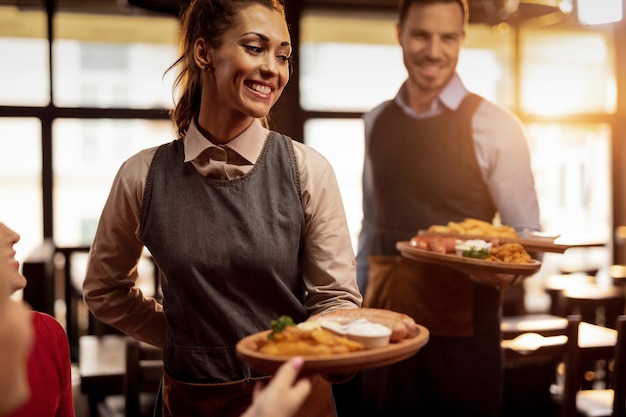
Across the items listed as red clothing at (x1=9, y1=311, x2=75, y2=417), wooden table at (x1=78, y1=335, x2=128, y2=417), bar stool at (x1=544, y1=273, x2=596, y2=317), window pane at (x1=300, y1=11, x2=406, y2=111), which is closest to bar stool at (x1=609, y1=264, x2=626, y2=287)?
bar stool at (x1=544, y1=273, x2=596, y2=317)

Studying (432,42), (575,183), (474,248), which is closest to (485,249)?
(474,248)

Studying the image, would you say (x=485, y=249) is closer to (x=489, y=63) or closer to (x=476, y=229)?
(x=476, y=229)

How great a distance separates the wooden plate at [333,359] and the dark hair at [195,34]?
71cm

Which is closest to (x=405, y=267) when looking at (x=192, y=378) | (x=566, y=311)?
(x=192, y=378)

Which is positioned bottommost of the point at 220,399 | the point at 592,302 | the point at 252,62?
the point at 592,302

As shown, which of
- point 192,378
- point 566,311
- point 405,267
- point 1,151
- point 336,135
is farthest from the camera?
point 336,135

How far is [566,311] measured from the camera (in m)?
5.07

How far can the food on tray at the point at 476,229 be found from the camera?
2418 millimetres

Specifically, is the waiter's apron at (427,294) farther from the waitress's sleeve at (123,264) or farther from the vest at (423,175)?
the waitress's sleeve at (123,264)

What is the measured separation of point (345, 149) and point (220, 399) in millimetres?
4597

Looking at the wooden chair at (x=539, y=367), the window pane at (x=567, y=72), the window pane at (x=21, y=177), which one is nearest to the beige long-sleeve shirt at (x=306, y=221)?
the wooden chair at (x=539, y=367)

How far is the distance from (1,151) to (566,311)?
4087 mm

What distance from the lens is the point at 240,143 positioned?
1.69m

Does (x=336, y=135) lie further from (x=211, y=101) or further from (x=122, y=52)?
(x=211, y=101)
